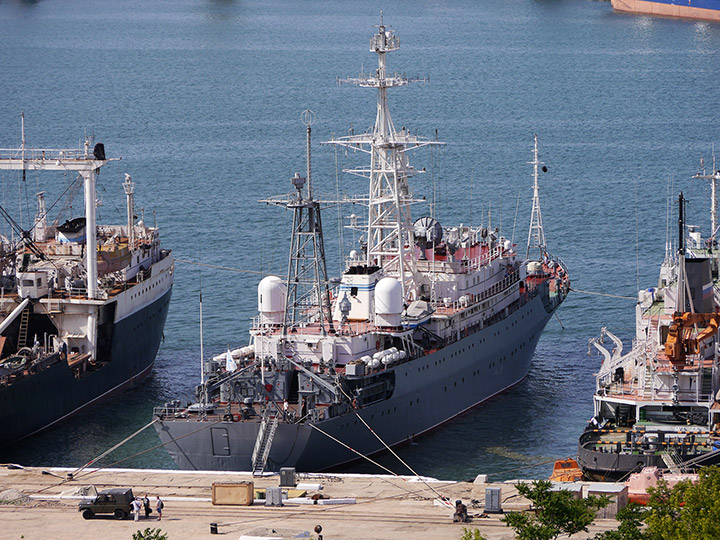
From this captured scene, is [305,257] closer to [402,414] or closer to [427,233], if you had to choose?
[402,414]

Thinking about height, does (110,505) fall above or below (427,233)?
below

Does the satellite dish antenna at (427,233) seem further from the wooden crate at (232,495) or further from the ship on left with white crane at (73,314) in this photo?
the wooden crate at (232,495)

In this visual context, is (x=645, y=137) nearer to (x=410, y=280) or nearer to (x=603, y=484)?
(x=410, y=280)

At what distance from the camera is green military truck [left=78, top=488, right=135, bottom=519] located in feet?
163

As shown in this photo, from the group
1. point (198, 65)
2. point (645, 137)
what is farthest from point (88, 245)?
point (198, 65)

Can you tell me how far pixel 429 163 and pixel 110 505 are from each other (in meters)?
79.8

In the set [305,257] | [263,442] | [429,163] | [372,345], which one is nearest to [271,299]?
[305,257]

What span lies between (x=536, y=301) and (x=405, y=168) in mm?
12581

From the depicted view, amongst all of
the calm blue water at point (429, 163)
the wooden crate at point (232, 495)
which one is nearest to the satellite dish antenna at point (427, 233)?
the calm blue water at point (429, 163)

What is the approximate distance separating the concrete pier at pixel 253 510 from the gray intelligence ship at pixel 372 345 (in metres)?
2.42

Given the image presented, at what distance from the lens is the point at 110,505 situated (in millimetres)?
49719

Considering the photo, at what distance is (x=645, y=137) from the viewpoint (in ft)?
445

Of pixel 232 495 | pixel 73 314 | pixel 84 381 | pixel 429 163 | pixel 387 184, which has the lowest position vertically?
pixel 232 495

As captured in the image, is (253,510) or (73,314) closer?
(253,510)
